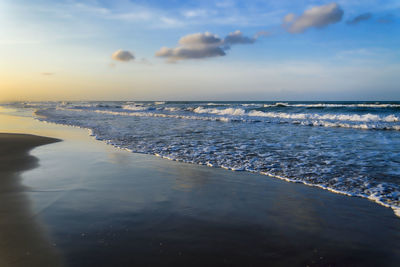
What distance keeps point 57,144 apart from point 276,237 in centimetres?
853

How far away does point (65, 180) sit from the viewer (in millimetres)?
4875

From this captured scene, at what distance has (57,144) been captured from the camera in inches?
358

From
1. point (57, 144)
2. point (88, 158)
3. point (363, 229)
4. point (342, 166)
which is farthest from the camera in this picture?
point (57, 144)

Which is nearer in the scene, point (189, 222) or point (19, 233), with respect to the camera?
point (19, 233)

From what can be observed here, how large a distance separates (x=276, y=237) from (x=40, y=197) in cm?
346

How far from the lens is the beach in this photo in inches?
97.0

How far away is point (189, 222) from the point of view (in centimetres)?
319

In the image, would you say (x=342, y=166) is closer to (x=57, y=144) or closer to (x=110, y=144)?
(x=110, y=144)

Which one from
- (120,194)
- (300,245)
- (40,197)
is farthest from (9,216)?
(300,245)

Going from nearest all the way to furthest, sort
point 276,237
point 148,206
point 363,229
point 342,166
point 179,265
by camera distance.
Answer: point 179,265 → point 276,237 → point 363,229 → point 148,206 → point 342,166

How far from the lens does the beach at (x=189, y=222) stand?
2.46 m

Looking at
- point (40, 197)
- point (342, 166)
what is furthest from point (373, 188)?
point (40, 197)

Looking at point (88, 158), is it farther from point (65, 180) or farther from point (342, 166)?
point (342, 166)

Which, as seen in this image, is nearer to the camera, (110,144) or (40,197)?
(40,197)
